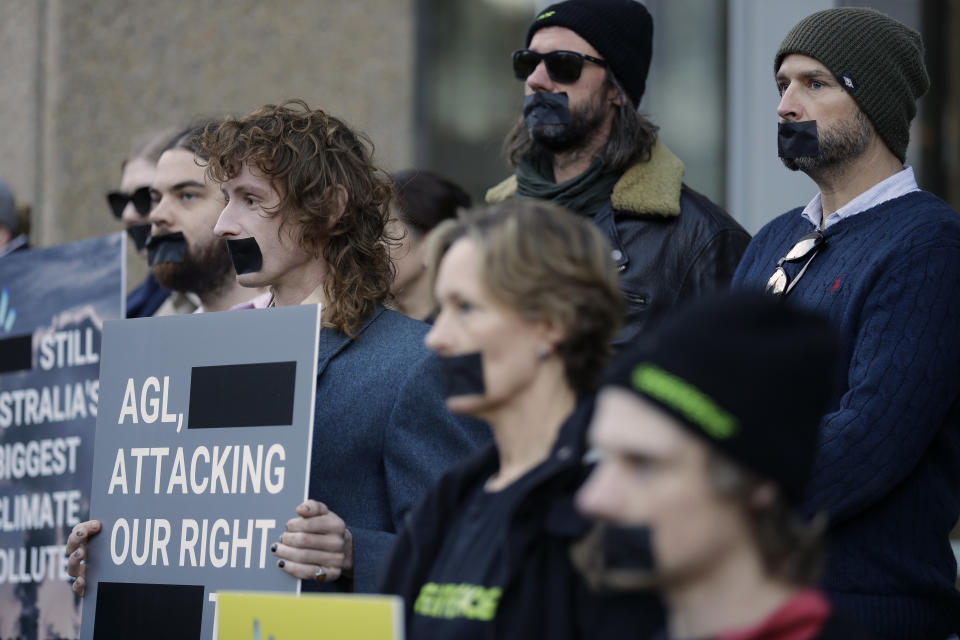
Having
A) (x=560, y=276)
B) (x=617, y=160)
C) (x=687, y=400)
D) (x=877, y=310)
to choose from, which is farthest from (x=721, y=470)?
(x=617, y=160)

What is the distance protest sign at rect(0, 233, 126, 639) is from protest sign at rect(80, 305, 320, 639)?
3.25 feet

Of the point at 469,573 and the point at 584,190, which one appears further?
the point at 584,190

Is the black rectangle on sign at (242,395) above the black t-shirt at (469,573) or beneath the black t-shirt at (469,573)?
above

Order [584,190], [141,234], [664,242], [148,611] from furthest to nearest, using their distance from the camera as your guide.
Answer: [141,234] → [584,190] → [664,242] → [148,611]

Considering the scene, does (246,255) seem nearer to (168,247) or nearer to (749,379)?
(168,247)

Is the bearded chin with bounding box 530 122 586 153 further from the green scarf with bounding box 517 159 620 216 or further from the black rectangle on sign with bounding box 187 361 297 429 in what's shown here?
the black rectangle on sign with bounding box 187 361 297 429

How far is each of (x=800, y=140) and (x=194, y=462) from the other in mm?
1744

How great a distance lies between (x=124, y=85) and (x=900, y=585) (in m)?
5.55

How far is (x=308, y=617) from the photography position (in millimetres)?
2318

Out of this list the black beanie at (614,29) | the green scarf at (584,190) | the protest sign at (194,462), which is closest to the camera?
the protest sign at (194,462)

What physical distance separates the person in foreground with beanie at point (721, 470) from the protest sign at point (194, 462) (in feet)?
4.60

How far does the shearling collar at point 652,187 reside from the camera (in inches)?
163

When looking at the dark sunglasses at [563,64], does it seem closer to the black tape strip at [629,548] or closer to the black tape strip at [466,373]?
the black tape strip at [466,373]

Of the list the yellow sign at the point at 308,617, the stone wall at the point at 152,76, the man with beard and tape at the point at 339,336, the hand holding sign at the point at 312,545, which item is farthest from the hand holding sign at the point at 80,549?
the stone wall at the point at 152,76
